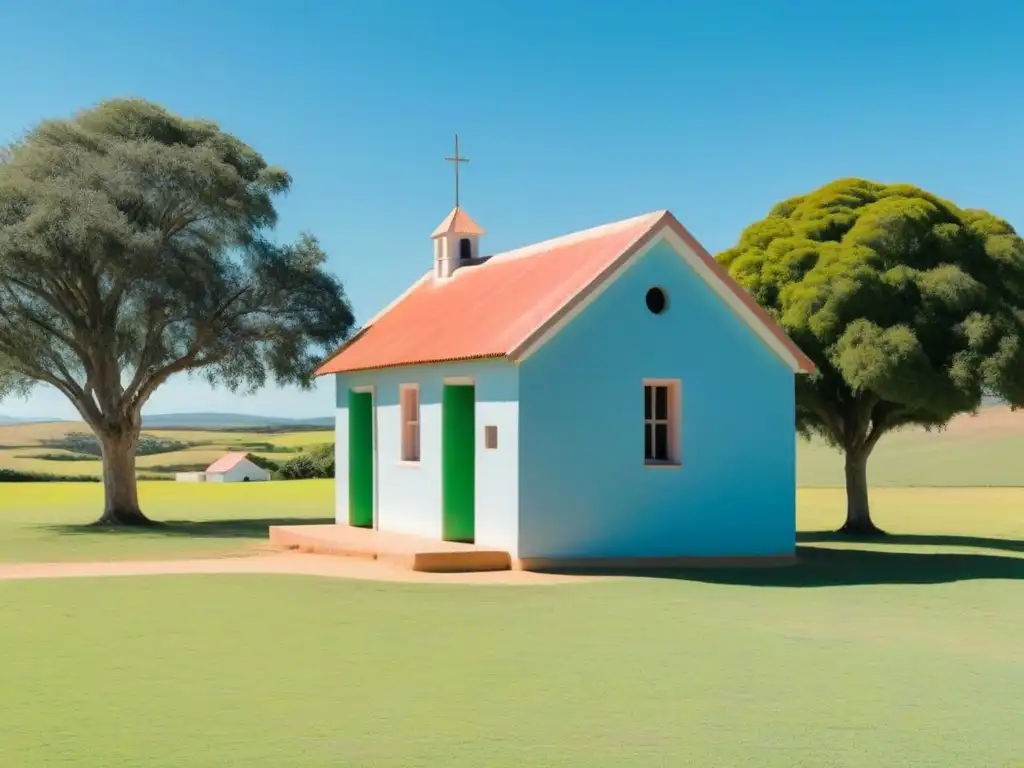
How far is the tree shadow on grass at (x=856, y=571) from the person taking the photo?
2117 cm

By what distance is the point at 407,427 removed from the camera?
27.0 meters

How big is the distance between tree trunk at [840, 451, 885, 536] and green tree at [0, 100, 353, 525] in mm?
14981

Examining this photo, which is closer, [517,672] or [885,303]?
[517,672]

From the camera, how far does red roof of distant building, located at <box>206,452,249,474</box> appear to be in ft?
237

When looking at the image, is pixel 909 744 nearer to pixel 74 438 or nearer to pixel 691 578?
pixel 691 578

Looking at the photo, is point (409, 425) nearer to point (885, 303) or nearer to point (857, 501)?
point (885, 303)

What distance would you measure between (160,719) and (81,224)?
26.1 metres

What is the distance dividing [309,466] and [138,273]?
35203 mm

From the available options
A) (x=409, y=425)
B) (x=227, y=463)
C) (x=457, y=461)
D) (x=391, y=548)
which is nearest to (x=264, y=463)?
(x=227, y=463)

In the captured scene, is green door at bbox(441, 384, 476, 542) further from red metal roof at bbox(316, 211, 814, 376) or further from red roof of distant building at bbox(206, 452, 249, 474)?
red roof of distant building at bbox(206, 452, 249, 474)

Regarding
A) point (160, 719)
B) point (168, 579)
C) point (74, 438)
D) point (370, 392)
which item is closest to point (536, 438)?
point (168, 579)

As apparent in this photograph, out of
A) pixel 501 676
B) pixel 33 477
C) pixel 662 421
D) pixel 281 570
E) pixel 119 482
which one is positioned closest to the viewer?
pixel 501 676

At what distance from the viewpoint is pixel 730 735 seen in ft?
32.2

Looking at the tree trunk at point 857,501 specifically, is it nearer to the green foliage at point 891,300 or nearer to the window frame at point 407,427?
the green foliage at point 891,300
